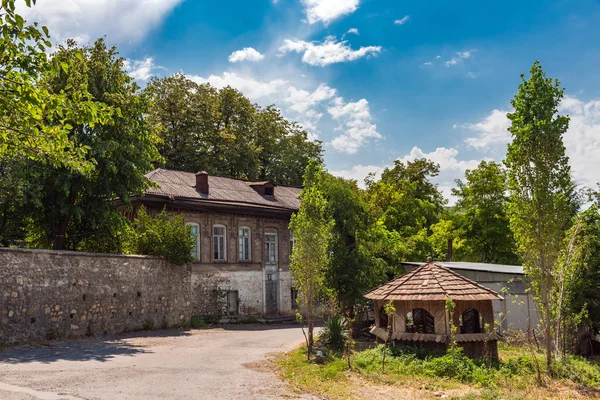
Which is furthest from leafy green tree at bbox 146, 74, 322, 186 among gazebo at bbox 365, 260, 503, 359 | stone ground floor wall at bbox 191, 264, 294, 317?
gazebo at bbox 365, 260, 503, 359

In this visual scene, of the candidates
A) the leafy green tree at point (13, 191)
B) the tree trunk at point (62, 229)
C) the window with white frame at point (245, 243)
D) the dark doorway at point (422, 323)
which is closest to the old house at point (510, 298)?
the dark doorway at point (422, 323)

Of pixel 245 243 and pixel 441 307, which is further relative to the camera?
pixel 245 243

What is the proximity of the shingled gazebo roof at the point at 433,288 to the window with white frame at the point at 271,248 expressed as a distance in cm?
1536

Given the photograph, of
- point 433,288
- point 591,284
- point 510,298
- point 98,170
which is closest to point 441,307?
point 433,288

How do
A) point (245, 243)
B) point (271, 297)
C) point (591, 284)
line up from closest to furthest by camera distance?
point (591, 284) → point (245, 243) → point (271, 297)

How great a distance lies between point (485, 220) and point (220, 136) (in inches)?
831

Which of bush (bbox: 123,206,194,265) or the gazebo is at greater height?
bush (bbox: 123,206,194,265)

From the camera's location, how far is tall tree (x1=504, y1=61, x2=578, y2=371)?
13.1 metres

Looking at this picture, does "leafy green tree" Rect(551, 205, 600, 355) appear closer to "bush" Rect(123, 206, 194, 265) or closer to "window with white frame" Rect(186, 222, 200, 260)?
"bush" Rect(123, 206, 194, 265)

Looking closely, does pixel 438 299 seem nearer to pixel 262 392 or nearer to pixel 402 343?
pixel 402 343

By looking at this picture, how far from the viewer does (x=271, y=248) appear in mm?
31719

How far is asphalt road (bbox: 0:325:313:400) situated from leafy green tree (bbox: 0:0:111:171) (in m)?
4.44

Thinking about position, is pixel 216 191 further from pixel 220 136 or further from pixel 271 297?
pixel 220 136

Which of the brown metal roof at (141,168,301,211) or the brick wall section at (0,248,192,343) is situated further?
the brown metal roof at (141,168,301,211)
